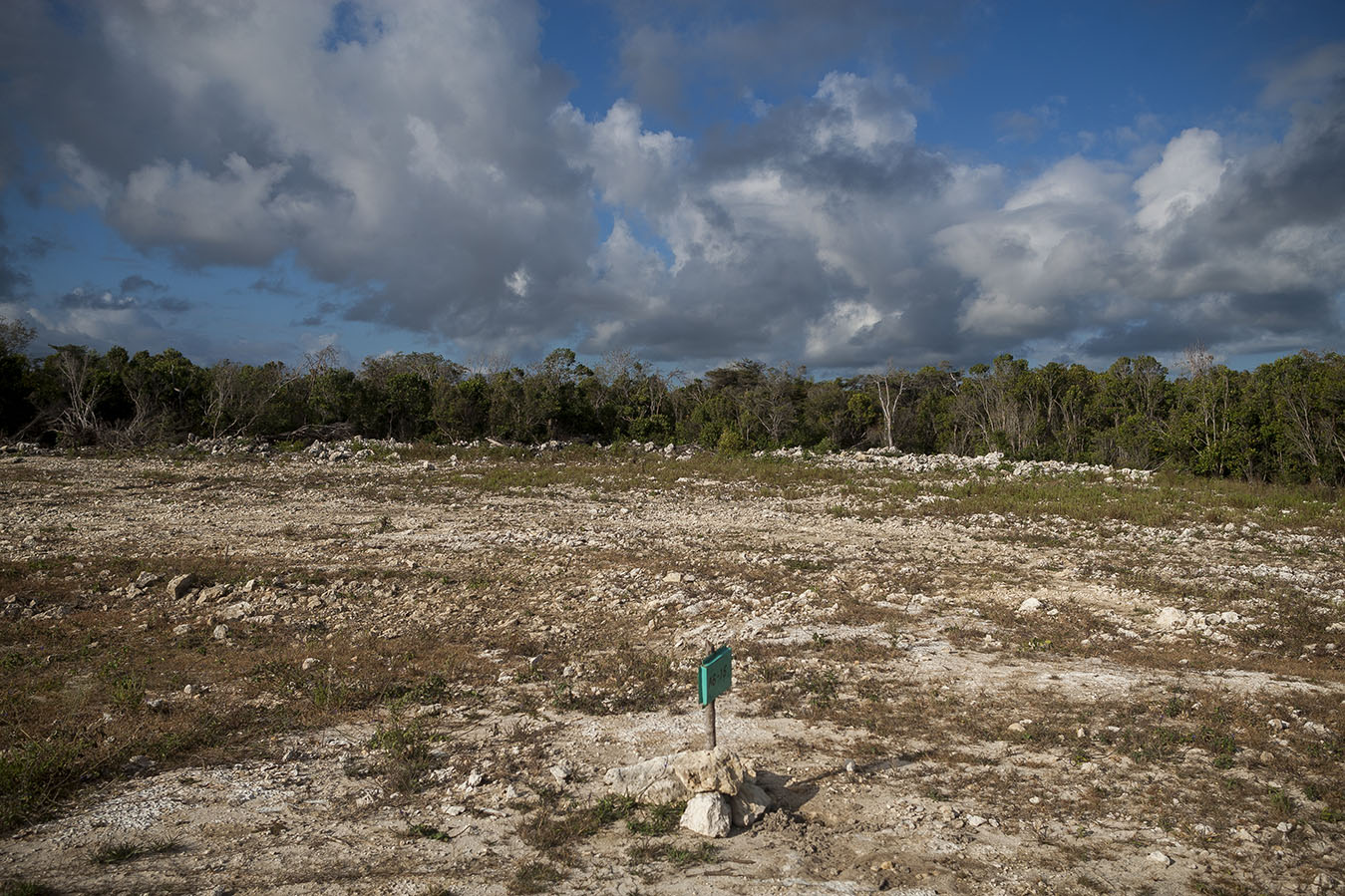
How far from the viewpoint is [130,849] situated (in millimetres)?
4258

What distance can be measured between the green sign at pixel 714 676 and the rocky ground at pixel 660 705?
2.48 ft

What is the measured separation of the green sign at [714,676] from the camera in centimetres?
470

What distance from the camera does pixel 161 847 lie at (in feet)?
14.1

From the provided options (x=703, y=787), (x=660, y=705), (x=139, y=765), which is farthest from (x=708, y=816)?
(x=139, y=765)

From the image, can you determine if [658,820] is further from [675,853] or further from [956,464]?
[956,464]

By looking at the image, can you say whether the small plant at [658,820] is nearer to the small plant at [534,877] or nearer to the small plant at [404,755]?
the small plant at [534,877]

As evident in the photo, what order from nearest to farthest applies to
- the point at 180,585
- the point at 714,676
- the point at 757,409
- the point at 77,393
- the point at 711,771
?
the point at 711,771 < the point at 714,676 < the point at 180,585 < the point at 77,393 < the point at 757,409

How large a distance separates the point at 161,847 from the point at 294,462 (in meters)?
23.6

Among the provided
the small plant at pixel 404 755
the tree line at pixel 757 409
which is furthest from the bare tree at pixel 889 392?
the small plant at pixel 404 755

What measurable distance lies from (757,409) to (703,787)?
33.5m

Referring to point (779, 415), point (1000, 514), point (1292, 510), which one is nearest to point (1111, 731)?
point (1000, 514)

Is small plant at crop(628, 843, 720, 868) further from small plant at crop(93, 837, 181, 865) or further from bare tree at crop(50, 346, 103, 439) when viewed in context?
bare tree at crop(50, 346, 103, 439)

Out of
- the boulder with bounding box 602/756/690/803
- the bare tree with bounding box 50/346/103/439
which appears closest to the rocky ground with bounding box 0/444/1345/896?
the boulder with bounding box 602/756/690/803

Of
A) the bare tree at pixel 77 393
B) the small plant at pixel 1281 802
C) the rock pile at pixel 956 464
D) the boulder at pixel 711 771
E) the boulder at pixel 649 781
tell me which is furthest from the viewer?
the bare tree at pixel 77 393
